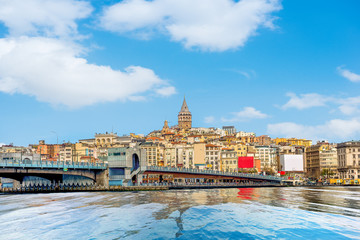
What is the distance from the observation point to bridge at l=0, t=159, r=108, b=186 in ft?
341

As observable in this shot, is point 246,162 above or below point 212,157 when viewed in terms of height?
below

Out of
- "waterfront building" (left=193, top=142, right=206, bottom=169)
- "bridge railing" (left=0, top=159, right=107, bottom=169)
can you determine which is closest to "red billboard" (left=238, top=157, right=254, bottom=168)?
"waterfront building" (left=193, top=142, right=206, bottom=169)

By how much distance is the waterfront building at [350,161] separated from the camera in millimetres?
183750

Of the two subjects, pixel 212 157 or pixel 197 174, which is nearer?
pixel 197 174

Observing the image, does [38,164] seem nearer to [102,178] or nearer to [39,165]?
[39,165]

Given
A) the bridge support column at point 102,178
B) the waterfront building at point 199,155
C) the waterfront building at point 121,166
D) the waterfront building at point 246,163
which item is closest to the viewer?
the bridge support column at point 102,178

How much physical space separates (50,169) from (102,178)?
1491 cm

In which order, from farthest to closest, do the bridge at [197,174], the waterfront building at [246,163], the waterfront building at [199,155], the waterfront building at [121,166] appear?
the waterfront building at [199,155] → the waterfront building at [246,163] → the bridge at [197,174] → the waterfront building at [121,166]

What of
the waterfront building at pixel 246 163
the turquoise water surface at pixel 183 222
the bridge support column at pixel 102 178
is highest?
the waterfront building at pixel 246 163

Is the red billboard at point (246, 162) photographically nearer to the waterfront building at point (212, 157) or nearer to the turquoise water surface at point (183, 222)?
the waterfront building at point (212, 157)

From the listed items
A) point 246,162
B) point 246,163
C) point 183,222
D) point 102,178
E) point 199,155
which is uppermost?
point 199,155

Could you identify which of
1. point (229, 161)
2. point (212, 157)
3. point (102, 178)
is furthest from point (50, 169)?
point (229, 161)

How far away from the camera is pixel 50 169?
112375mm

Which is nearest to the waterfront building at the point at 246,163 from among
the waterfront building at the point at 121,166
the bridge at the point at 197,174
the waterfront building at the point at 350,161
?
the bridge at the point at 197,174
